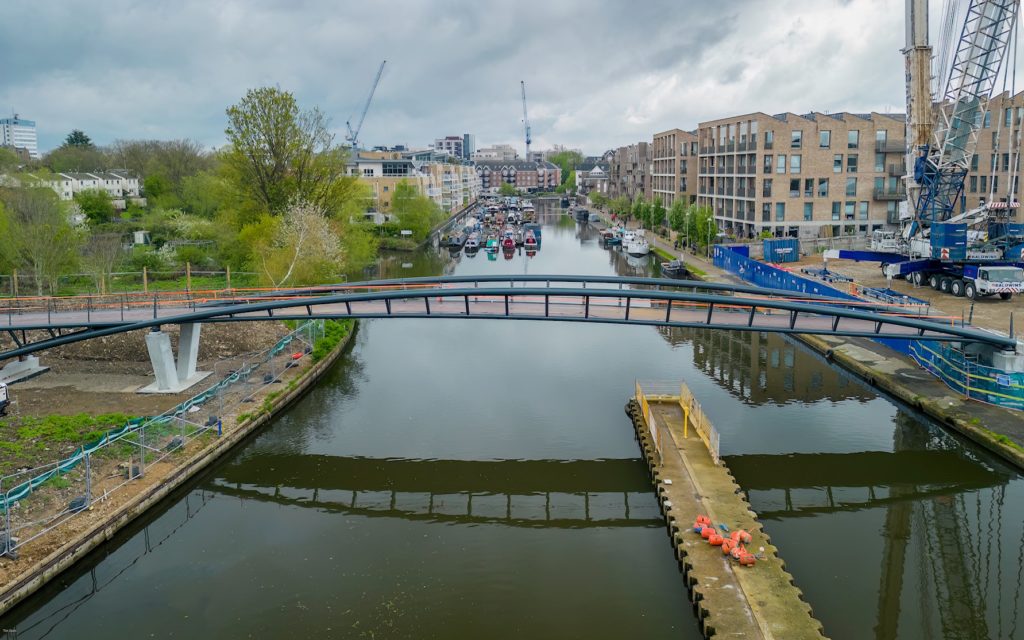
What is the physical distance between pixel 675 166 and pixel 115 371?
6350 cm

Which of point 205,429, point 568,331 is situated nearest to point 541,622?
point 205,429

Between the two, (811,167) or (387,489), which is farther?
(811,167)

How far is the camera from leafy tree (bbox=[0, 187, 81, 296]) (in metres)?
34.8

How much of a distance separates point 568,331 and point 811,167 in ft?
108

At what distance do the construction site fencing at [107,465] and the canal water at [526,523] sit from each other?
1033 mm

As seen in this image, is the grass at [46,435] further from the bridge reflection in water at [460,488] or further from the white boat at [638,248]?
the white boat at [638,248]

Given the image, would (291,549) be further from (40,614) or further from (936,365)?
(936,365)

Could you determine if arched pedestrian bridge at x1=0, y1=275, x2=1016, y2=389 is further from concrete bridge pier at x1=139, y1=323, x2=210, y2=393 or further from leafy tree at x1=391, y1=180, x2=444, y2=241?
leafy tree at x1=391, y1=180, x2=444, y2=241

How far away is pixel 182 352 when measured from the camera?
2386 cm

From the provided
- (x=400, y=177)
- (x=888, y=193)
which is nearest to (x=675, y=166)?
(x=888, y=193)

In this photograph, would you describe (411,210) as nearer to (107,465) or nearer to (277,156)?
(277,156)

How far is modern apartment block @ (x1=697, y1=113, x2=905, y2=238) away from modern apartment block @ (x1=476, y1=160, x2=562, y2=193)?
133 m

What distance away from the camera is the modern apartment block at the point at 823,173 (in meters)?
56.7

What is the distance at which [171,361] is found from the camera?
23.3 meters
